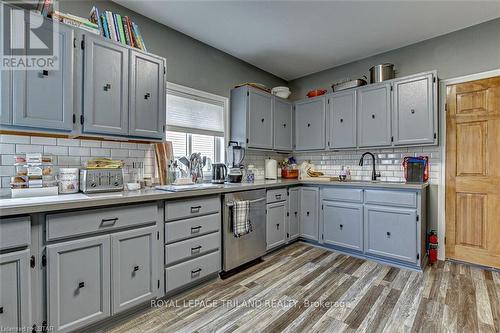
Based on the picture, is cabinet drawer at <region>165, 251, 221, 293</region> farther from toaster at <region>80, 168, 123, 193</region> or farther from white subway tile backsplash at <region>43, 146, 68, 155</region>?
white subway tile backsplash at <region>43, 146, 68, 155</region>

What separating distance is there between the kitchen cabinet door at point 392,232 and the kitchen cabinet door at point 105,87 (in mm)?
2908

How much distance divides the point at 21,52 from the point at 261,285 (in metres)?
2.62

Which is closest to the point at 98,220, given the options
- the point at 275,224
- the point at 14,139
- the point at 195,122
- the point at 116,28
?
the point at 14,139

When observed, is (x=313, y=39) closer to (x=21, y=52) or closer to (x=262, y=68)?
(x=262, y=68)

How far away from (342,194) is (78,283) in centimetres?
288

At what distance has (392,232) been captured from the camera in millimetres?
2779

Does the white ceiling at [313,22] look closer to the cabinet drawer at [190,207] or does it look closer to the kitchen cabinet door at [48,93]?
the kitchen cabinet door at [48,93]

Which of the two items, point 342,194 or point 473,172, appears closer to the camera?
point 473,172

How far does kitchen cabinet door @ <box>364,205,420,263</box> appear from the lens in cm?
265

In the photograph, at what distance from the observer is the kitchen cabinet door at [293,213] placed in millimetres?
3395

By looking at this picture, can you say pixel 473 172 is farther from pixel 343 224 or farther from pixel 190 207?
pixel 190 207

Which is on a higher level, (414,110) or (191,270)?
(414,110)

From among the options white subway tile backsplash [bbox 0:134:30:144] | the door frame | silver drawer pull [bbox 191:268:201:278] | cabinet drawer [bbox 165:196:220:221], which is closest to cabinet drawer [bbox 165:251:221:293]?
silver drawer pull [bbox 191:268:201:278]

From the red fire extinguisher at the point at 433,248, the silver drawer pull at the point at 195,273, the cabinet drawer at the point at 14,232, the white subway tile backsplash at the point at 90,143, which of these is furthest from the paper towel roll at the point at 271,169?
the cabinet drawer at the point at 14,232
